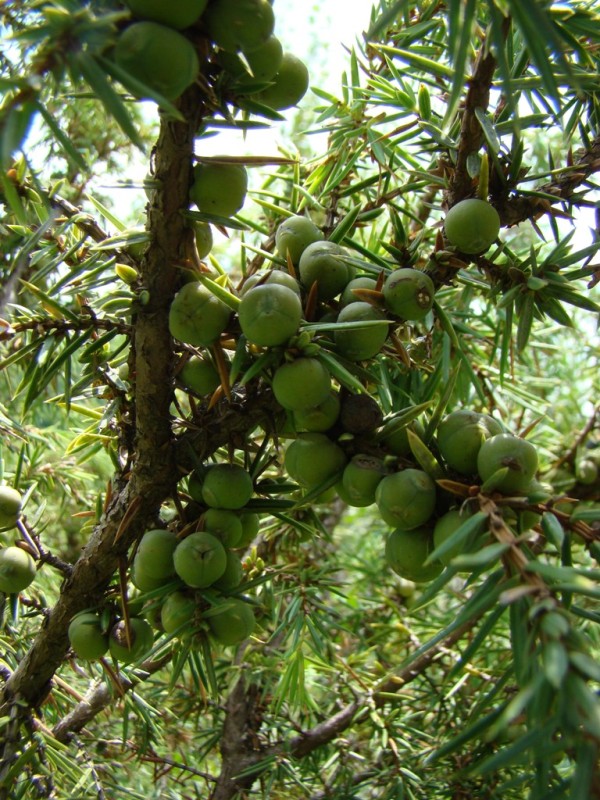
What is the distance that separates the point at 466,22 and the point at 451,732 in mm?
1419

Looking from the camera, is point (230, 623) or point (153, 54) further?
point (230, 623)

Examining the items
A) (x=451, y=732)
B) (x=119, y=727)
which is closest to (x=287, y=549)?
(x=451, y=732)

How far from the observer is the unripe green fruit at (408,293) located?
32.8 inches

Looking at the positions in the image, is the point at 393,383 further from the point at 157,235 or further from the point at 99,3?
the point at 99,3

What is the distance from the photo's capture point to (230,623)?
2.83ft

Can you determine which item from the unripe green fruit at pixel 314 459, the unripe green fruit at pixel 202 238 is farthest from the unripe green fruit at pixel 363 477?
the unripe green fruit at pixel 202 238

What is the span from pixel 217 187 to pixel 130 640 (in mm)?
630

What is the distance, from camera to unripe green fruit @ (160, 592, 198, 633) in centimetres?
84

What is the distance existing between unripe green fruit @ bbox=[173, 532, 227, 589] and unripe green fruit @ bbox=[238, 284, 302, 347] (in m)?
0.27

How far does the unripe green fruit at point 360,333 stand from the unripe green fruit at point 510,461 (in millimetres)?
192

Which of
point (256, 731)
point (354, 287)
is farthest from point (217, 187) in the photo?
point (256, 731)

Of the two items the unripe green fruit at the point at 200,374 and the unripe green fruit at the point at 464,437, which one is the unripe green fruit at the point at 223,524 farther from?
the unripe green fruit at the point at 464,437

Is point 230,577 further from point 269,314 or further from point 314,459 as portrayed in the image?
point 269,314

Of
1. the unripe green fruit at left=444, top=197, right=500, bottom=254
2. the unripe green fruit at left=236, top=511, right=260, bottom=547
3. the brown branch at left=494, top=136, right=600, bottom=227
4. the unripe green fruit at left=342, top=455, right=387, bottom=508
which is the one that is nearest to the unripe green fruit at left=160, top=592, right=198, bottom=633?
the unripe green fruit at left=236, top=511, right=260, bottom=547
